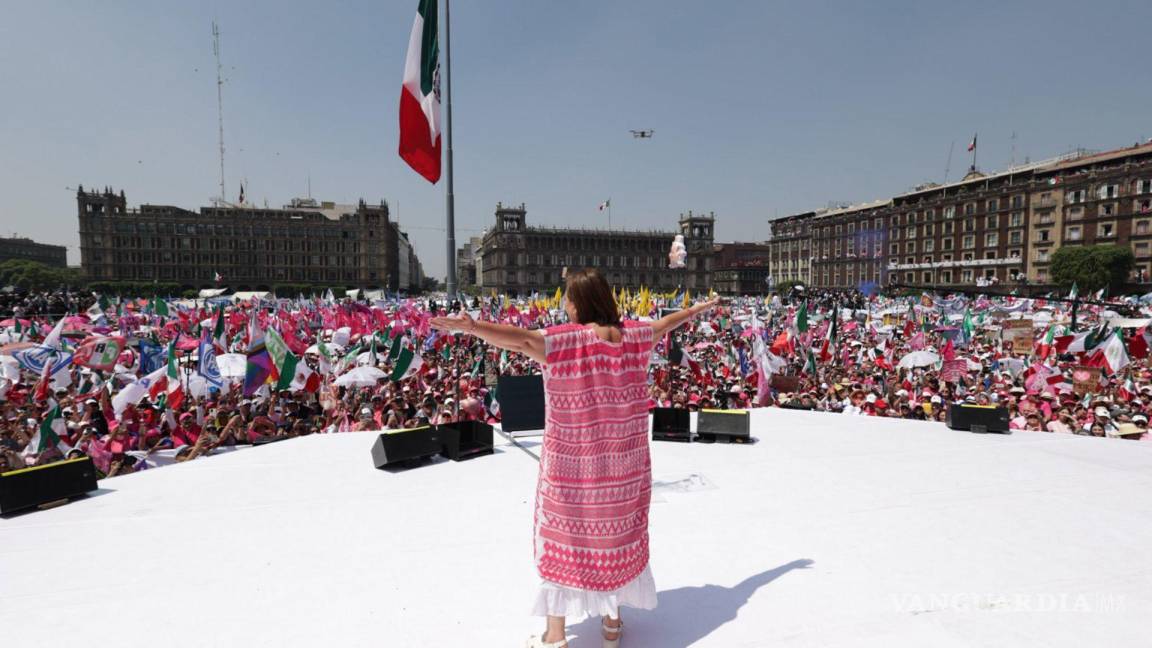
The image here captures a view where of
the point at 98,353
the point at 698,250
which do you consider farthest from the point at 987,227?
the point at 98,353

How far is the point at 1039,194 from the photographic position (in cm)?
6197

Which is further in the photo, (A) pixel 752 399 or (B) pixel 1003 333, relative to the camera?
(B) pixel 1003 333

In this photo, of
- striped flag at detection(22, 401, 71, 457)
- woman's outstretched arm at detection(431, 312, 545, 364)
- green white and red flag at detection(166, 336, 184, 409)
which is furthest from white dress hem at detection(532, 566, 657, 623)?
green white and red flag at detection(166, 336, 184, 409)

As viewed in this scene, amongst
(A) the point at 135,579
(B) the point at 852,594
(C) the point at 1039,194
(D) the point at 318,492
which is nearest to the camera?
(B) the point at 852,594

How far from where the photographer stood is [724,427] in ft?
18.3

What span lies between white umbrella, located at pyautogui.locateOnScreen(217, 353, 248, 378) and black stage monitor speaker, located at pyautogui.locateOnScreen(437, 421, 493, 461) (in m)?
5.41

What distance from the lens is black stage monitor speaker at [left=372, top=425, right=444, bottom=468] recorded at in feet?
15.3

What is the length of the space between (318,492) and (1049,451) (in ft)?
21.2

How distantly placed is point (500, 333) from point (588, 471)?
2.23ft

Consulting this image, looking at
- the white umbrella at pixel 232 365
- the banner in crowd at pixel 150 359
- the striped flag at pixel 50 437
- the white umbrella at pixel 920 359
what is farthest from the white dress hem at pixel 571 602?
the white umbrella at pixel 920 359

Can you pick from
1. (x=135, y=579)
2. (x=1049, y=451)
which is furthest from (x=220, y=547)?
(x=1049, y=451)

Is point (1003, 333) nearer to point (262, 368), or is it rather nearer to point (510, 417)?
point (510, 417)

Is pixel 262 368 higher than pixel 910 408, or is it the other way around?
pixel 262 368

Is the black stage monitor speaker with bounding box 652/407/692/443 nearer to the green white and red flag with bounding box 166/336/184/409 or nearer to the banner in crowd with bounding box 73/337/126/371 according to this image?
the green white and red flag with bounding box 166/336/184/409
